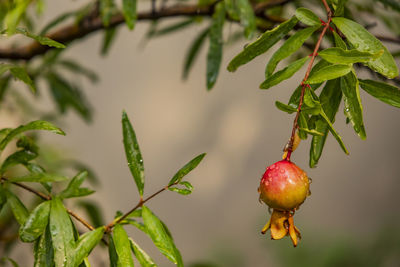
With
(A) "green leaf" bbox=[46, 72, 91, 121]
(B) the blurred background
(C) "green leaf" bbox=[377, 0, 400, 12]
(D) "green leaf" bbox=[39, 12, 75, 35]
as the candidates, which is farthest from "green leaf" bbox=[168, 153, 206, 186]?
(B) the blurred background

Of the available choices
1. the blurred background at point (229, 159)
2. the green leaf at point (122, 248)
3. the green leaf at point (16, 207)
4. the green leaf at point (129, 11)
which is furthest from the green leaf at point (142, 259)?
the blurred background at point (229, 159)

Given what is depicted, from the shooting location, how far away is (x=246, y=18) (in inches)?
27.9

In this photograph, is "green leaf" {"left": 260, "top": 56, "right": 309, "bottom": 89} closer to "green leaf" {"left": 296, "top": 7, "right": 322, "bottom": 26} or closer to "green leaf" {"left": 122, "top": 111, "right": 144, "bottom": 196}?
"green leaf" {"left": 296, "top": 7, "right": 322, "bottom": 26}

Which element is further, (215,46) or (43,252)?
(215,46)

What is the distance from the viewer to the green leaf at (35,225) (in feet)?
1.59

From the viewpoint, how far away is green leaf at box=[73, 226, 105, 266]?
0.47 meters

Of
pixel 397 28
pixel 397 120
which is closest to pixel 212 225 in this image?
pixel 397 120

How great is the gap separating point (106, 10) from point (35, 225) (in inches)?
18.2

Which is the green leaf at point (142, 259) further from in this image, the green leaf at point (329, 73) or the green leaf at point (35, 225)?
the green leaf at point (329, 73)

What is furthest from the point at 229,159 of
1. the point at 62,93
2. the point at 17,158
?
the point at 17,158

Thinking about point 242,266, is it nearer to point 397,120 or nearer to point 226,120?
point 226,120

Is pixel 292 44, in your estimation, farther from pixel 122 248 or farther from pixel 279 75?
pixel 122 248

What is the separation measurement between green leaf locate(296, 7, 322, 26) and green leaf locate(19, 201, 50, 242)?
31 cm

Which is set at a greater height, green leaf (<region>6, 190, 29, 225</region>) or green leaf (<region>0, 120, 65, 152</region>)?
green leaf (<region>0, 120, 65, 152</region>)
